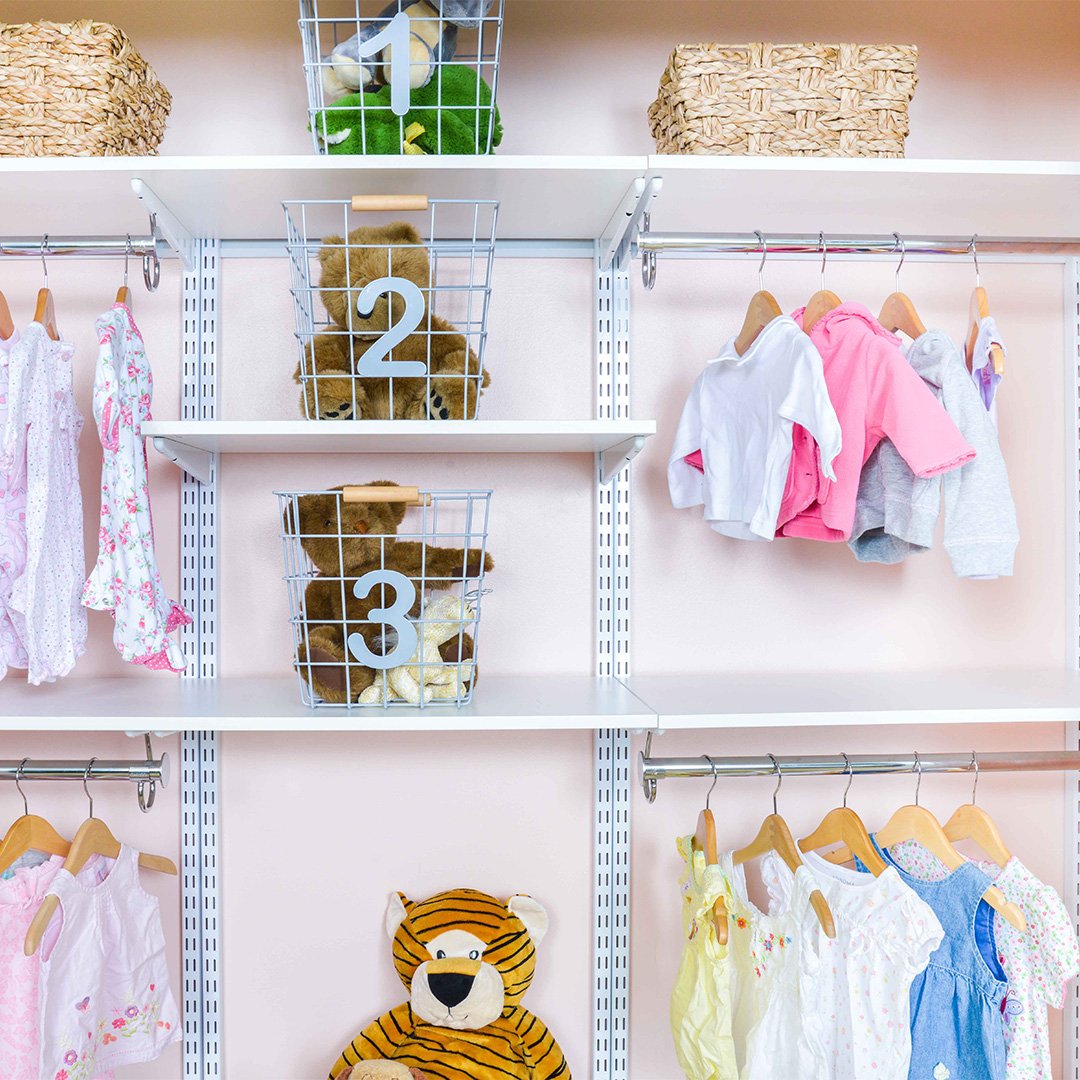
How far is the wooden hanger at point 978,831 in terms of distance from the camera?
4.27ft

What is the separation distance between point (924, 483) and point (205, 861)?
1.21 m

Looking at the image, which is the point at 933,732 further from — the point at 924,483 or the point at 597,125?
the point at 597,125

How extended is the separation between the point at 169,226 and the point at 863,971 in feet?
4.58

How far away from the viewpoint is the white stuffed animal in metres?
1.29

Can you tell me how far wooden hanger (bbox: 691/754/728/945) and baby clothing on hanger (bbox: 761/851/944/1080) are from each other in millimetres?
104

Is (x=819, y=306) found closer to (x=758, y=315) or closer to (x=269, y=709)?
(x=758, y=315)

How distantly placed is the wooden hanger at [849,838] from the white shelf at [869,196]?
A: 31.7 inches

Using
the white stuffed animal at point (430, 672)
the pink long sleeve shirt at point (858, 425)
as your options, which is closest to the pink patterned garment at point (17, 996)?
the white stuffed animal at point (430, 672)

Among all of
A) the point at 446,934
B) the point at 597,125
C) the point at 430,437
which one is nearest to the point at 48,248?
the point at 430,437

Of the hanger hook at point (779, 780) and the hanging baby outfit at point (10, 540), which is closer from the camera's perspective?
the hanging baby outfit at point (10, 540)

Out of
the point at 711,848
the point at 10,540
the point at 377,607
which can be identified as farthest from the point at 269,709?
the point at 711,848

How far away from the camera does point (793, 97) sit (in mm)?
1285

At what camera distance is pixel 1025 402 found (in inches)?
63.4

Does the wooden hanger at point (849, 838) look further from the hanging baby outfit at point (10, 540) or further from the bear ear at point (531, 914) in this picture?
the hanging baby outfit at point (10, 540)
